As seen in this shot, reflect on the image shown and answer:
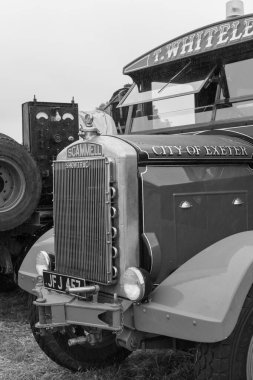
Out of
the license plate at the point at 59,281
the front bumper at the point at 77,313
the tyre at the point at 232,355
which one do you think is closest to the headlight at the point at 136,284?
the front bumper at the point at 77,313

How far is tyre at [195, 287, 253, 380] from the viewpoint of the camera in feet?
9.62

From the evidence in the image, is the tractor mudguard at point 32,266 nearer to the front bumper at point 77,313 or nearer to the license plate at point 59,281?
the license plate at point 59,281

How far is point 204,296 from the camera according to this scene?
9.74 ft

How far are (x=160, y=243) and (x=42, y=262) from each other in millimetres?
1042

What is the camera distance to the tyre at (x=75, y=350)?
413 centimetres

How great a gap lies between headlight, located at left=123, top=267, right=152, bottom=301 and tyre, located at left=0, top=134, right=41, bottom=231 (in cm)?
269

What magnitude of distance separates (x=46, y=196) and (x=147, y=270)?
3.47 metres

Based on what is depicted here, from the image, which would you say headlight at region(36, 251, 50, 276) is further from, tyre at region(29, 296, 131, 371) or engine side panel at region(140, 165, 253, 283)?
engine side panel at region(140, 165, 253, 283)

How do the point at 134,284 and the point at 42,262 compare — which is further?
the point at 42,262

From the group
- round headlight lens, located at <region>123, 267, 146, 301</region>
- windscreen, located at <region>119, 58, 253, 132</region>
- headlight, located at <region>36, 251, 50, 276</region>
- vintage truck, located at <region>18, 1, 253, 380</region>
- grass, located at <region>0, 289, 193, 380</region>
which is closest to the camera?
vintage truck, located at <region>18, 1, 253, 380</region>

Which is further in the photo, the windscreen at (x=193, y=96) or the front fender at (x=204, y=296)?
the windscreen at (x=193, y=96)

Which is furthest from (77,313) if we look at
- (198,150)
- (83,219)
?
(198,150)

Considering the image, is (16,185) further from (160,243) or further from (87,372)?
(160,243)

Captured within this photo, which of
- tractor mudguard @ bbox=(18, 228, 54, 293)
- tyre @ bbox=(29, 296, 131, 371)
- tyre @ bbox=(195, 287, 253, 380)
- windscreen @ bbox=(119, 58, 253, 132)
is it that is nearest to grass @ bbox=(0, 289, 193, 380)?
tyre @ bbox=(29, 296, 131, 371)
